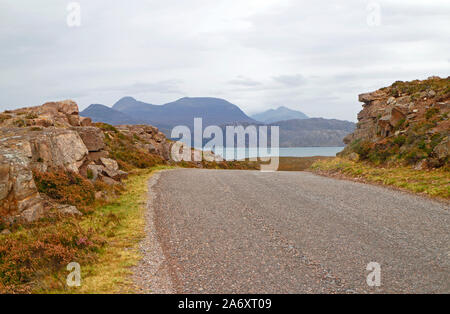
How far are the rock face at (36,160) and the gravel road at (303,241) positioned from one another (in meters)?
4.18

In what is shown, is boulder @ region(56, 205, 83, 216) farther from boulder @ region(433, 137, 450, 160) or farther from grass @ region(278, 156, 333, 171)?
grass @ region(278, 156, 333, 171)

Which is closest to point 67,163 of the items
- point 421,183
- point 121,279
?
point 121,279

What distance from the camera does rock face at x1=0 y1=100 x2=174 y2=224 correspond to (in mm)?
11133

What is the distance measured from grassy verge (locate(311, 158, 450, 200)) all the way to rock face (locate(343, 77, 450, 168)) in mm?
958

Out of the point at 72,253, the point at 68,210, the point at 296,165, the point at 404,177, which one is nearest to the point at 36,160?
the point at 68,210

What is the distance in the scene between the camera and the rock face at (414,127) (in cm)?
1827

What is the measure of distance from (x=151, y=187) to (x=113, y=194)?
271 centimetres

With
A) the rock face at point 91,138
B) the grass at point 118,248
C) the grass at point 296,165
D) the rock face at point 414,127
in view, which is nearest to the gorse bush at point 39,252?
the grass at point 118,248

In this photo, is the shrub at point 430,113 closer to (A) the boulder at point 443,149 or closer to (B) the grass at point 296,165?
(A) the boulder at point 443,149

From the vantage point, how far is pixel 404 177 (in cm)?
1672

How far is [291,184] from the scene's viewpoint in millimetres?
18500

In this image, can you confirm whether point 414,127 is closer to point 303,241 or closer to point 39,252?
point 303,241

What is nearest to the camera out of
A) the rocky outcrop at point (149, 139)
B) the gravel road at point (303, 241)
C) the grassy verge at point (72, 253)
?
the gravel road at point (303, 241)
